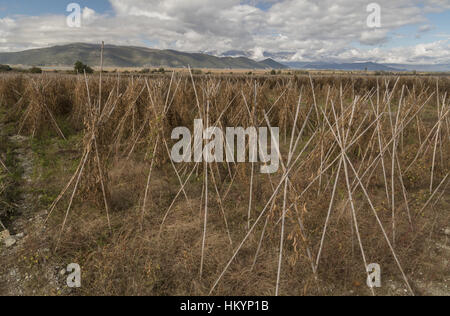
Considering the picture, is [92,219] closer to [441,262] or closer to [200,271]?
[200,271]

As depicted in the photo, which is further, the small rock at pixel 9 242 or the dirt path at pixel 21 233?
the small rock at pixel 9 242

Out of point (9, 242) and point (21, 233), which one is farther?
point (21, 233)

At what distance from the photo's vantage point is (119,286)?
227 centimetres

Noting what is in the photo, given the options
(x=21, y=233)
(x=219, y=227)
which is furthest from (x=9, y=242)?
(x=219, y=227)

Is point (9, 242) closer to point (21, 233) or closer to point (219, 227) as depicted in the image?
point (21, 233)

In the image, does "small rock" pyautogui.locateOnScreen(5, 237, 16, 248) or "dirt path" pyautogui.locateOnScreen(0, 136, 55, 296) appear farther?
"small rock" pyautogui.locateOnScreen(5, 237, 16, 248)

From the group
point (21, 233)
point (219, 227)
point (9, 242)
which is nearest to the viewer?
point (9, 242)

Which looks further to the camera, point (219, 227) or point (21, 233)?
point (219, 227)

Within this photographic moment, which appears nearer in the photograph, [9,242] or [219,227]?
[9,242]

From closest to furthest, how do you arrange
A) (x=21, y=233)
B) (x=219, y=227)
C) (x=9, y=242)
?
(x=9, y=242) < (x=21, y=233) < (x=219, y=227)
